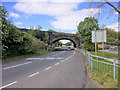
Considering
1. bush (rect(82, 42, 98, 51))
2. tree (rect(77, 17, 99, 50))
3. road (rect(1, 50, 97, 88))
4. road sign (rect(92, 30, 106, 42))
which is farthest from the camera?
bush (rect(82, 42, 98, 51))

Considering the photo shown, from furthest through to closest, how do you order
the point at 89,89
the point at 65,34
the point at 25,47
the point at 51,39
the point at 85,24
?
the point at 65,34 → the point at 51,39 → the point at 85,24 → the point at 25,47 → the point at 89,89

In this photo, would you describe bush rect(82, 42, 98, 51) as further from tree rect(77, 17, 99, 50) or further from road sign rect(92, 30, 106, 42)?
road sign rect(92, 30, 106, 42)

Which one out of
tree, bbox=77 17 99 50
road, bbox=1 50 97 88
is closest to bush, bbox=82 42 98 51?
tree, bbox=77 17 99 50

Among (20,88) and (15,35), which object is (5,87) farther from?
(15,35)

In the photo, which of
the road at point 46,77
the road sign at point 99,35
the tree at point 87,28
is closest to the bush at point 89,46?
the tree at point 87,28

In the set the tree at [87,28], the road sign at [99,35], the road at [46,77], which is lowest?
the road at [46,77]

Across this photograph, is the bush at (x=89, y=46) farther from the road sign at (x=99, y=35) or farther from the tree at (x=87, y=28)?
the road sign at (x=99, y=35)

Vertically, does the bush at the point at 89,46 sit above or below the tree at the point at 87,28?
below

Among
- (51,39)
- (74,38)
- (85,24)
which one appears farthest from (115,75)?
(74,38)

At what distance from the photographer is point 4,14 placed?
41.3 feet

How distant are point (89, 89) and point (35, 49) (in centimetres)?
1847

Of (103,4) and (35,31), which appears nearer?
(103,4)

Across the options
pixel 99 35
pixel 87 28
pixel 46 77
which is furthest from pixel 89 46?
pixel 46 77

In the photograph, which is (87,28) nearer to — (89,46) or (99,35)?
(89,46)
